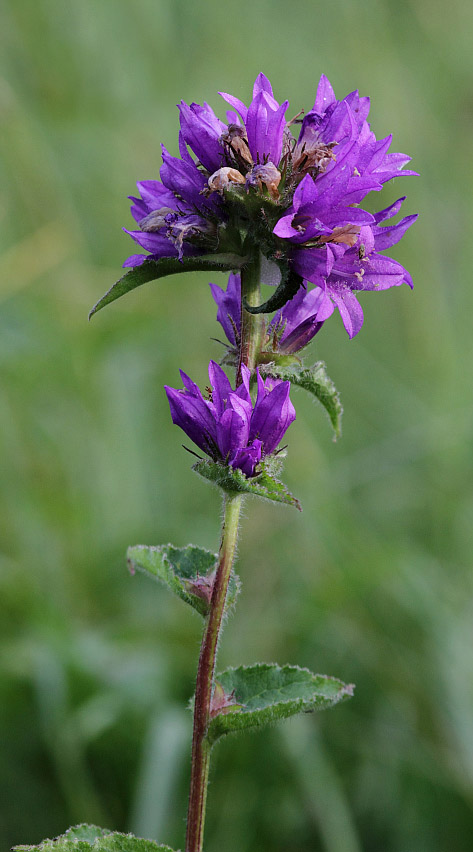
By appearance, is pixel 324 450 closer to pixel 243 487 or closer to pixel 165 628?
pixel 165 628

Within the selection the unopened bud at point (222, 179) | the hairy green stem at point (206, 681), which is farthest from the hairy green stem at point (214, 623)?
the unopened bud at point (222, 179)

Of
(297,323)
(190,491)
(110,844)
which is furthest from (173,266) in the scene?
(190,491)

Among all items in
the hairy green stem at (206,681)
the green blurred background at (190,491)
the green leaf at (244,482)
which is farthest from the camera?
the green blurred background at (190,491)

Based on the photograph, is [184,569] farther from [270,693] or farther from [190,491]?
[190,491]

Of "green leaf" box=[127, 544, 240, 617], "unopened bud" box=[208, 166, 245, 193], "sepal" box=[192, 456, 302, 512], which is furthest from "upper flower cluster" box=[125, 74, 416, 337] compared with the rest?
"green leaf" box=[127, 544, 240, 617]

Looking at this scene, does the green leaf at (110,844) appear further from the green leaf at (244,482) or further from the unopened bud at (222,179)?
A: the unopened bud at (222,179)

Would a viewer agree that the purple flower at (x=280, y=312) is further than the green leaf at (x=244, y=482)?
Yes

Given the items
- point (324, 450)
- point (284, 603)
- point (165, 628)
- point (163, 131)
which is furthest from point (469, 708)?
point (163, 131)
